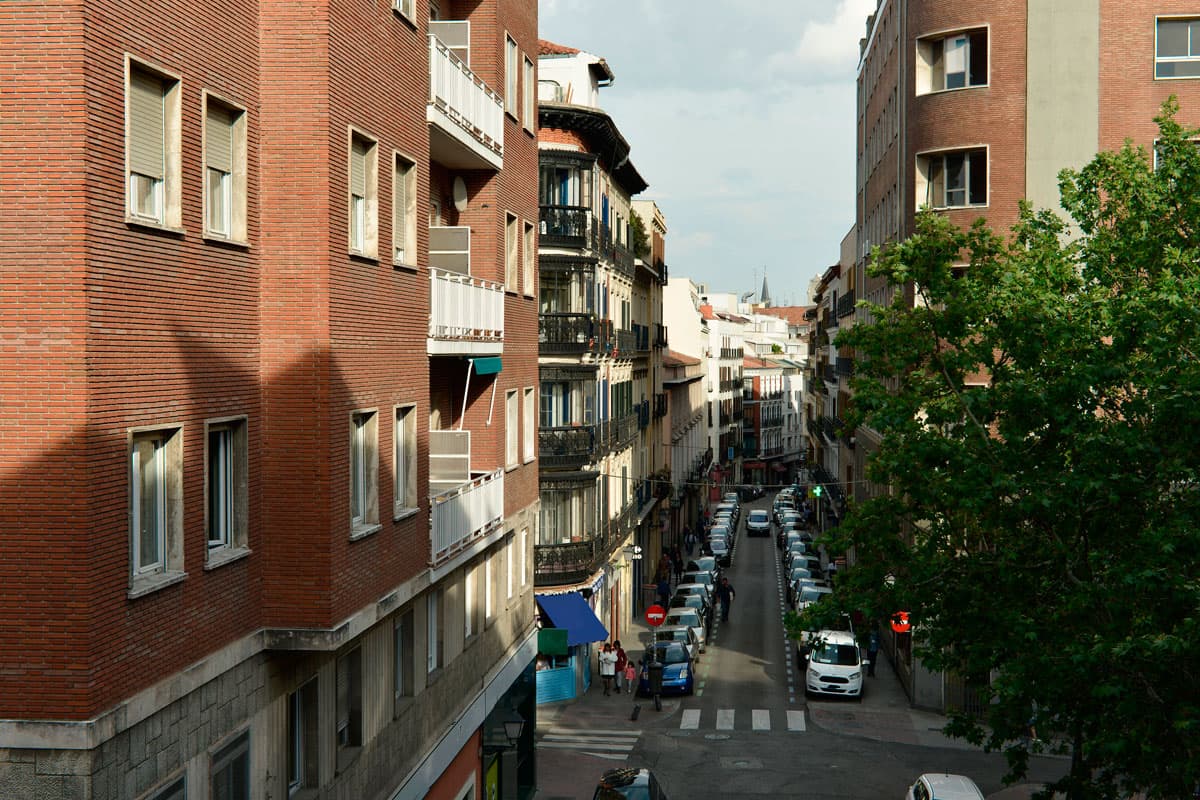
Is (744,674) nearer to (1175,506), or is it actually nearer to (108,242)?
(1175,506)

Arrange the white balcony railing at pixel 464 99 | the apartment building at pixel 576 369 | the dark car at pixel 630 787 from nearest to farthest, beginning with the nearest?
the white balcony railing at pixel 464 99, the dark car at pixel 630 787, the apartment building at pixel 576 369

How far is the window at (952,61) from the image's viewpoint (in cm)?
3412

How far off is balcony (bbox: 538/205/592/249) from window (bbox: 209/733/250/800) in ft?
A: 88.8

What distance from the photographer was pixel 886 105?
4747 cm

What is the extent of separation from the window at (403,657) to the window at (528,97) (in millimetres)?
10664

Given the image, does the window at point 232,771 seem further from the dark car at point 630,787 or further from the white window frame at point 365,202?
the dark car at point 630,787

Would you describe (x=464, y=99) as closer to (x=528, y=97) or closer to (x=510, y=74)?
(x=510, y=74)

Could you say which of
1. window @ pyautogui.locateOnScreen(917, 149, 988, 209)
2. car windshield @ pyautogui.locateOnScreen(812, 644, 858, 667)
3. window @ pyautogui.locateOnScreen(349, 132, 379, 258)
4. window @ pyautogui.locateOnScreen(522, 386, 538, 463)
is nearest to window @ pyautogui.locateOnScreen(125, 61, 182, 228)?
window @ pyautogui.locateOnScreen(349, 132, 379, 258)

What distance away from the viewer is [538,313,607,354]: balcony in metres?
38.0

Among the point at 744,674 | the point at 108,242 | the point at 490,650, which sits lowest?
the point at 744,674

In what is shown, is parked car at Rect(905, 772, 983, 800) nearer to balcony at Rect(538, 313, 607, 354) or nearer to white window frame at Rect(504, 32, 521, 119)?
white window frame at Rect(504, 32, 521, 119)

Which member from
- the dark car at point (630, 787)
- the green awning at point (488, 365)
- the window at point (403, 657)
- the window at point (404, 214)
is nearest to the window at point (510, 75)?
the green awning at point (488, 365)

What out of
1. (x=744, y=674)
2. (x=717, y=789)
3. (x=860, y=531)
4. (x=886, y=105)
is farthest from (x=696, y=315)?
(x=860, y=531)

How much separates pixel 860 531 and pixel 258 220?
11.5 metres
